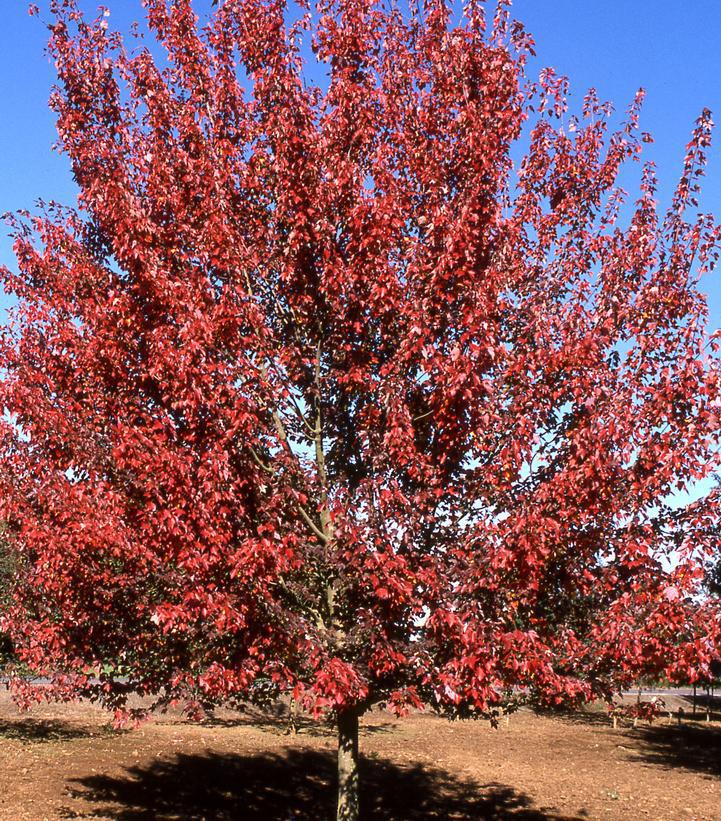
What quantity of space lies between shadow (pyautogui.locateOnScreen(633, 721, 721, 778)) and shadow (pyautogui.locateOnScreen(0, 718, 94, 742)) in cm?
1725

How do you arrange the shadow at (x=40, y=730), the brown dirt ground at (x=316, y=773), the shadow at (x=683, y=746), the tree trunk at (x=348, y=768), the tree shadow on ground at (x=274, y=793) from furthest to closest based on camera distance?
the shadow at (x=683, y=746) < the shadow at (x=40, y=730) < the brown dirt ground at (x=316, y=773) < the tree shadow on ground at (x=274, y=793) < the tree trunk at (x=348, y=768)

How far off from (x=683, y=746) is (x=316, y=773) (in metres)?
16.5

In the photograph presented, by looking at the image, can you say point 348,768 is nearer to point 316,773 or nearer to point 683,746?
point 316,773

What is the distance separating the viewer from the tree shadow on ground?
41.8ft

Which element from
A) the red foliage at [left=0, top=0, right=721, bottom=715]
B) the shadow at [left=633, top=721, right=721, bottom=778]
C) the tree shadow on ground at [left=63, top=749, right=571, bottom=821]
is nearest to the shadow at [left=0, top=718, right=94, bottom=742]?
the tree shadow on ground at [left=63, top=749, right=571, bottom=821]

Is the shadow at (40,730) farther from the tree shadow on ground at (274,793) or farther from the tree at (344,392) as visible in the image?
the tree at (344,392)

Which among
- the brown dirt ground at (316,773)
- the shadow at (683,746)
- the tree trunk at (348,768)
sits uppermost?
the tree trunk at (348,768)

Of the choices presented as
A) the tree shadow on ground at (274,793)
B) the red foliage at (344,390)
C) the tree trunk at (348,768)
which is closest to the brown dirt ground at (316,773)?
the tree shadow on ground at (274,793)

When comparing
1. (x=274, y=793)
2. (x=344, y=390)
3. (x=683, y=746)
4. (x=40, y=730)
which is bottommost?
(x=683, y=746)

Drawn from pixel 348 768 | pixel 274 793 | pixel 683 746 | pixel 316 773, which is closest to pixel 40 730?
pixel 316 773

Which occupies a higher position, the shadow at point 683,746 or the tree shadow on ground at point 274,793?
the tree shadow on ground at point 274,793

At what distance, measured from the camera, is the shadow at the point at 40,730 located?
19.5m

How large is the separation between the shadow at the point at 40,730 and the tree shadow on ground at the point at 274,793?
15.5 feet

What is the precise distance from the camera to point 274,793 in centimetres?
1481
